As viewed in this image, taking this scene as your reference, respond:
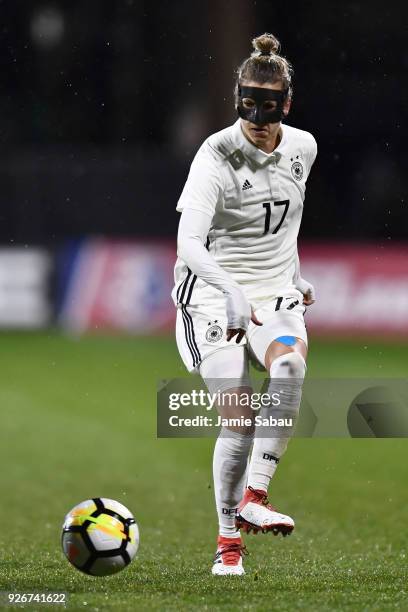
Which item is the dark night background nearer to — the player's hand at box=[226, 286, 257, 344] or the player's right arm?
the player's right arm

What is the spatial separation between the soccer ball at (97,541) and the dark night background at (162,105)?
11.5 metres

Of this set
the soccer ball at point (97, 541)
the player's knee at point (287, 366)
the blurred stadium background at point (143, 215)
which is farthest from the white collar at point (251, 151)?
the blurred stadium background at point (143, 215)

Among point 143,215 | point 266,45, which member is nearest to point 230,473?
point 266,45

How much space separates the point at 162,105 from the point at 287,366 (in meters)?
13.9

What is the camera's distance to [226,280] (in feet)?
17.3

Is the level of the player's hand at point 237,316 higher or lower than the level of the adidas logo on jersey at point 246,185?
lower

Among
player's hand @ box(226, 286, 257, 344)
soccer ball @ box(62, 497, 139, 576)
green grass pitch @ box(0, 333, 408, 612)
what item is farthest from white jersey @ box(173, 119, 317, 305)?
green grass pitch @ box(0, 333, 408, 612)

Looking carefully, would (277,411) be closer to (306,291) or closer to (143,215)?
(306,291)

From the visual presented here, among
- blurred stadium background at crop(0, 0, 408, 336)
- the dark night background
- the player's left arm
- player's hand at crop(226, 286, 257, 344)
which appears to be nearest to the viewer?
player's hand at crop(226, 286, 257, 344)

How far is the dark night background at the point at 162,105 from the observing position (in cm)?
1705

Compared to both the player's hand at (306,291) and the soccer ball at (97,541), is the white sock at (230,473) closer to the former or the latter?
the soccer ball at (97,541)

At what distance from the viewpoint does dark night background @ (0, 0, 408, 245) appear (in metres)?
17.0

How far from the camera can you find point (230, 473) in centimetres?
555

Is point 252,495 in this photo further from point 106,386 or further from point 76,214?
point 76,214
